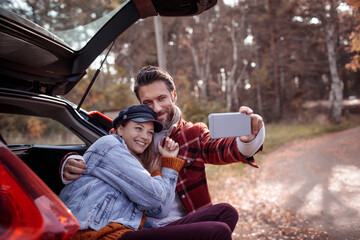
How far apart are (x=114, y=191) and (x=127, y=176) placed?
0.42 feet

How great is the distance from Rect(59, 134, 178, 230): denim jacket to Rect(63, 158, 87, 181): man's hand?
1.1 inches

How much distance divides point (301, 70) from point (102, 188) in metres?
25.4

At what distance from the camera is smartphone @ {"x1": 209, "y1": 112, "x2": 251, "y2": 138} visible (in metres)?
1.54

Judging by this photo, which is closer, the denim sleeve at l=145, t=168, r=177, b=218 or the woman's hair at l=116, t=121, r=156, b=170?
the denim sleeve at l=145, t=168, r=177, b=218

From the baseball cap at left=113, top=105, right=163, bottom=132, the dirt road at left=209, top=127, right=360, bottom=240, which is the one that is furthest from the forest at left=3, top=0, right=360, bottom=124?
the baseball cap at left=113, top=105, right=163, bottom=132

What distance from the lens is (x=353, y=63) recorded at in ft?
33.1

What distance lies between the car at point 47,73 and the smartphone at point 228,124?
0.82 meters

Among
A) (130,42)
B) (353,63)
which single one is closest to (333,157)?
(353,63)

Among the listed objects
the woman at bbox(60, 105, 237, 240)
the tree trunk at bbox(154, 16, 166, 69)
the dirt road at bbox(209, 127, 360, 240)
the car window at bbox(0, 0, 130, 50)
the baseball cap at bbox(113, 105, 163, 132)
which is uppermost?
the tree trunk at bbox(154, 16, 166, 69)

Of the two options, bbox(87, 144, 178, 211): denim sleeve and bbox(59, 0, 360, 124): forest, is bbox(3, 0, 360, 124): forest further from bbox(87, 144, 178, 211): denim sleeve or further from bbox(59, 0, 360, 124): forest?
bbox(87, 144, 178, 211): denim sleeve

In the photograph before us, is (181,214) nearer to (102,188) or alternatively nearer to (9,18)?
(102,188)

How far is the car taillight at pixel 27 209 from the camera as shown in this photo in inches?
38.5

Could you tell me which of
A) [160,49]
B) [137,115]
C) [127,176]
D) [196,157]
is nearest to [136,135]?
[137,115]

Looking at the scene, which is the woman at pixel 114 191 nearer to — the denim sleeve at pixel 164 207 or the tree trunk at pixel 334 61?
the denim sleeve at pixel 164 207
